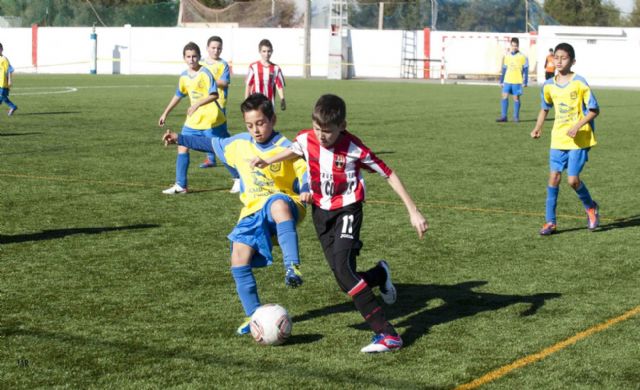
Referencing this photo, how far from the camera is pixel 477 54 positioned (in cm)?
5822

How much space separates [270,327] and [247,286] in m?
0.43

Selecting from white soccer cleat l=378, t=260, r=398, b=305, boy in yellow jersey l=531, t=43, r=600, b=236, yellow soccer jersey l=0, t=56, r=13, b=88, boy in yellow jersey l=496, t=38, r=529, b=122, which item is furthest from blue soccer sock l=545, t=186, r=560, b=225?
yellow soccer jersey l=0, t=56, r=13, b=88

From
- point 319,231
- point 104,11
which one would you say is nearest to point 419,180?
point 319,231

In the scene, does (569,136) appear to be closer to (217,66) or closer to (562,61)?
(562,61)

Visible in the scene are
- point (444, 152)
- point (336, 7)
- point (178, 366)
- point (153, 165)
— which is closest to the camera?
point (178, 366)

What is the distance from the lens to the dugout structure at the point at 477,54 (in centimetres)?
5750

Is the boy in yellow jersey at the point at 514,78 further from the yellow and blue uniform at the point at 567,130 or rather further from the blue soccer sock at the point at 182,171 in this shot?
the yellow and blue uniform at the point at 567,130

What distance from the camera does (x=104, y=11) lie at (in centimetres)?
6494

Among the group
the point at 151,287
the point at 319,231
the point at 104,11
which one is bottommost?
the point at 151,287

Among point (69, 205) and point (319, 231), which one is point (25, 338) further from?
point (69, 205)

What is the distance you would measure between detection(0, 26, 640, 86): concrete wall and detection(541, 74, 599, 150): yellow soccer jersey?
4670cm

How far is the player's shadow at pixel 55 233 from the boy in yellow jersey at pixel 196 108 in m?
2.46

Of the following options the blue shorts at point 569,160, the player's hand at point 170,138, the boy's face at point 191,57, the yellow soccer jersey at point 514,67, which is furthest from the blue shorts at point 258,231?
the yellow soccer jersey at point 514,67

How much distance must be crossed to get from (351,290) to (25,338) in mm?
1991
